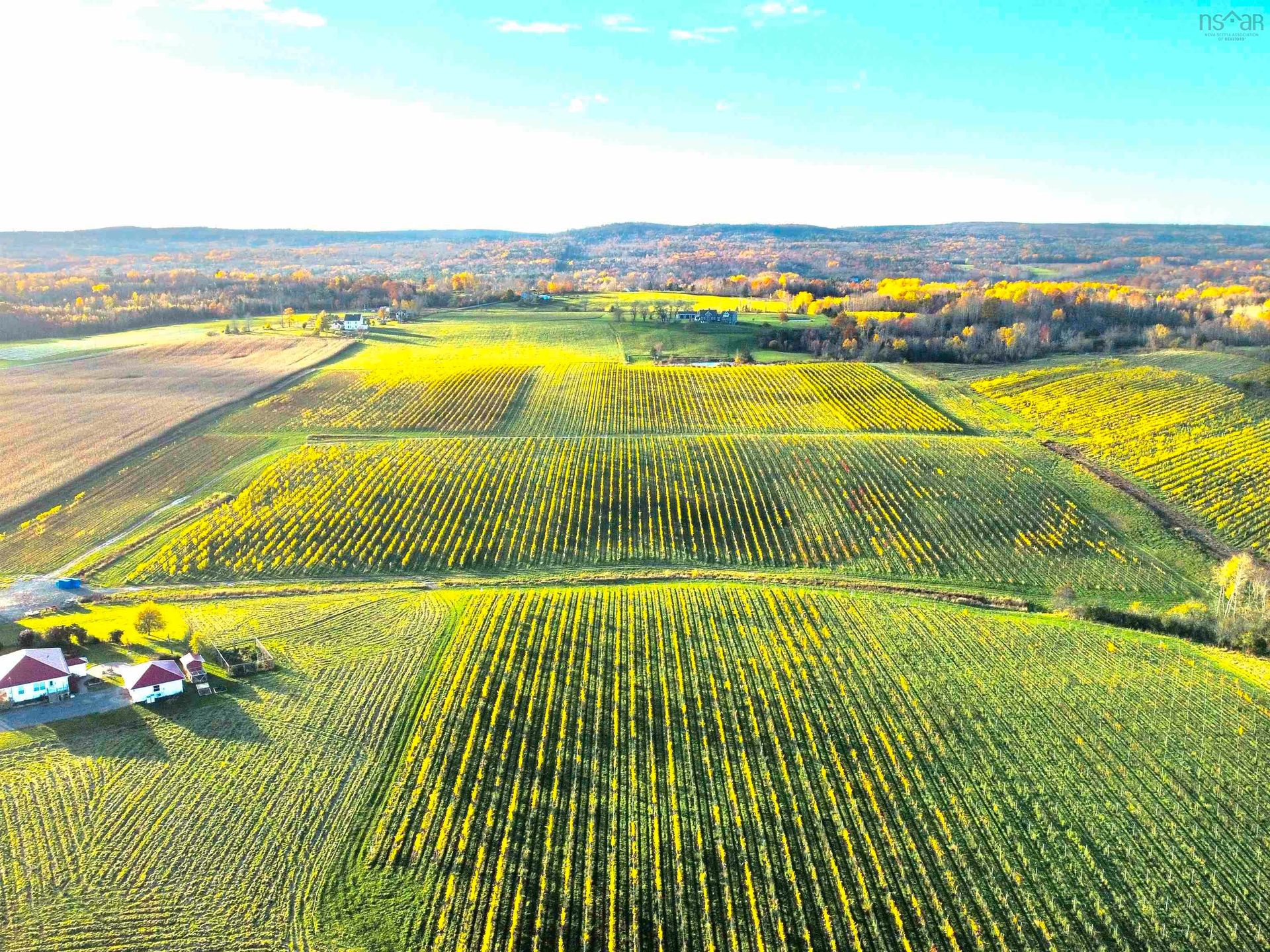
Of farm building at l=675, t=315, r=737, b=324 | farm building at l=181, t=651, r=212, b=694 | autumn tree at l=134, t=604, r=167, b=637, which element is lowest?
farm building at l=181, t=651, r=212, b=694

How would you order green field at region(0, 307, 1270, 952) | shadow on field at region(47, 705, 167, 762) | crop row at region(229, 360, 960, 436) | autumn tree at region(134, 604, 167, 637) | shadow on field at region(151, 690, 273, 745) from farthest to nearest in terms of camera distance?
crop row at region(229, 360, 960, 436) → autumn tree at region(134, 604, 167, 637) → shadow on field at region(151, 690, 273, 745) → shadow on field at region(47, 705, 167, 762) → green field at region(0, 307, 1270, 952)

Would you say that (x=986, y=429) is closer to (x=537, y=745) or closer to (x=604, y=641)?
(x=604, y=641)

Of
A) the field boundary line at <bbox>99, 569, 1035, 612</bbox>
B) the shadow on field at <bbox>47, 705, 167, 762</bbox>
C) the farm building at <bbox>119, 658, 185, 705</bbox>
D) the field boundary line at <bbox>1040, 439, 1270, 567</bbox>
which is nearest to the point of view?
the shadow on field at <bbox>47, 705, 167, 762</bbox>

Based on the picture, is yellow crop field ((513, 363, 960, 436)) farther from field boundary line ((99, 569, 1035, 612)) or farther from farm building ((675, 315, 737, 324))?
farm building ((675, 315, 737, 324))

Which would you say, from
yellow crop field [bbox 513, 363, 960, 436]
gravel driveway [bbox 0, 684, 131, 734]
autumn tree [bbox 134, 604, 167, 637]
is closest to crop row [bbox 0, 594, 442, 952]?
gravel driveway [bbox 0, 684, 131, 734]

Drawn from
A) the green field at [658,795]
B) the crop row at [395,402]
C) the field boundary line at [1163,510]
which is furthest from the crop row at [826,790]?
the crop row at [395,402]

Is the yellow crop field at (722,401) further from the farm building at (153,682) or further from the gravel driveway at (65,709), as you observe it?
the gravel driveway at (65,709)

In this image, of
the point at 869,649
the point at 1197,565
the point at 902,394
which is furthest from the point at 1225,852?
the point at 902,394
